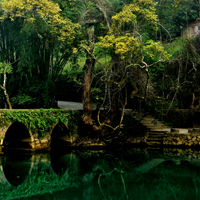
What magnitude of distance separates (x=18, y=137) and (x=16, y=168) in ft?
14.1

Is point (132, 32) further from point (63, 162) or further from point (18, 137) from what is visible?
point (18, 137)

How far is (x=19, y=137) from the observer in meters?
17.5

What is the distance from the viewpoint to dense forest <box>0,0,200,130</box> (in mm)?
15922

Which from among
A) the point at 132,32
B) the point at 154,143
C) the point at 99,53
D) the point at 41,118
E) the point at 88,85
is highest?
the point at 132,32

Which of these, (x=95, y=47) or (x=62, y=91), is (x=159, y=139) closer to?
(x=95, y=47)

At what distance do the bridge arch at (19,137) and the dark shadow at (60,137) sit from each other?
1890 millimetres

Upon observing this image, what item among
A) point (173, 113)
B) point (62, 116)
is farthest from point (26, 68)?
point (173, 113)

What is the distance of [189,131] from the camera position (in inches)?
694

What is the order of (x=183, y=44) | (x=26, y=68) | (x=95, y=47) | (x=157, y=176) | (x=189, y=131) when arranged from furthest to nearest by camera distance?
(x=26, y=68) → (x=183, y=44) → (x=189, y=131) → (x=95, y=47) → (x=157, y=176)

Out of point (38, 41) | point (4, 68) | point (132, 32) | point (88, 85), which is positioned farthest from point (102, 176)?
point (38, 41)

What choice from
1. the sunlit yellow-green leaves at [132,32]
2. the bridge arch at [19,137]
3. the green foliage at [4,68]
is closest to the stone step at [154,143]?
the sunlit yellow-green leaves at [132,32]

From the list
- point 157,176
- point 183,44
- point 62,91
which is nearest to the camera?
point 157,176

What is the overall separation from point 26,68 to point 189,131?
404 inches

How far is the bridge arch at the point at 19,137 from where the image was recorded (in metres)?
17.0
